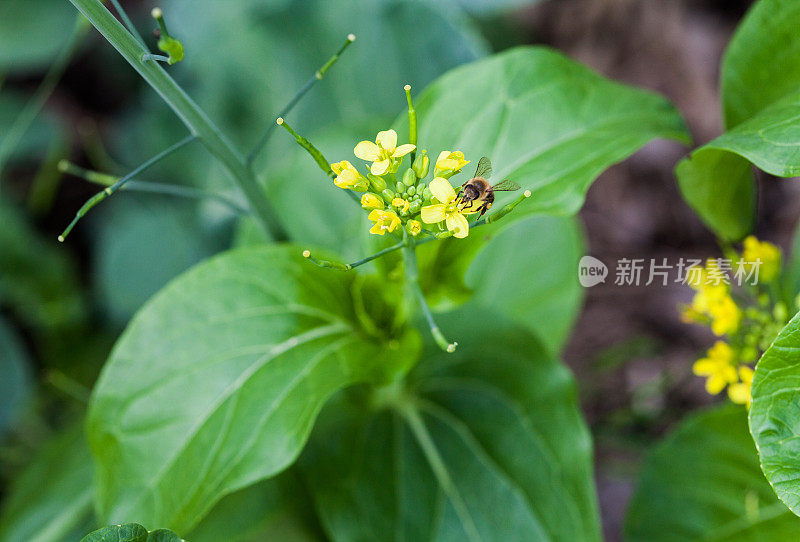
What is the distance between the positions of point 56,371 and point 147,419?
963 millimetres

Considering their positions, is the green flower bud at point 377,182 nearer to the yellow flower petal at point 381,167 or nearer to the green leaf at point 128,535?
the yellow flower petal at point 381,167

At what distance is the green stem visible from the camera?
807 millimetres

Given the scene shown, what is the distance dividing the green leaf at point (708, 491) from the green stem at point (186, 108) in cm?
83

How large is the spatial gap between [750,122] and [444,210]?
50 centimetres

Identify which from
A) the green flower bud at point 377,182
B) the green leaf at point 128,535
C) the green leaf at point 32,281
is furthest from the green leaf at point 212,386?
the green leaf at point 32,281

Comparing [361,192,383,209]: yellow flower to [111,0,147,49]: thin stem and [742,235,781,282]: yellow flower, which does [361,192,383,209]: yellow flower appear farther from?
[742,235,781,282]: yellow flower

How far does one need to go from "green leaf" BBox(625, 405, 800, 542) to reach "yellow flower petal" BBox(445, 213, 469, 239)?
669 mm

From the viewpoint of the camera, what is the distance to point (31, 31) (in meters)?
1.92

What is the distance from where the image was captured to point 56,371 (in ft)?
5.84

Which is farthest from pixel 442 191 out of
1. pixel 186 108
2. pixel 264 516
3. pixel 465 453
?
pixel 264 516

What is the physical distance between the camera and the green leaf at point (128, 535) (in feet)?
2.73

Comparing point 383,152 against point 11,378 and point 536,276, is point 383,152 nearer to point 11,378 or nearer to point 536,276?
point 536,276

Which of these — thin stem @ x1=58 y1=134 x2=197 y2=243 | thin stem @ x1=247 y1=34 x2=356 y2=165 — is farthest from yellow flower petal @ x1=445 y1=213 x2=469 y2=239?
thin stem @ x1=58 y1=134 x2=197 y2=243

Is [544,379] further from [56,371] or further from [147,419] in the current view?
[56,371]
